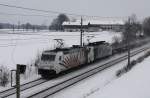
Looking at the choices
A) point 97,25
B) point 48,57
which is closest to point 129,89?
point 48,57

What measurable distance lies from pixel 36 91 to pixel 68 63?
8.59m

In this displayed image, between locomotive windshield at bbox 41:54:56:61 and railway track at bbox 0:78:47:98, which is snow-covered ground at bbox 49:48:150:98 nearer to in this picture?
railway track at bbox 0:78:47:98

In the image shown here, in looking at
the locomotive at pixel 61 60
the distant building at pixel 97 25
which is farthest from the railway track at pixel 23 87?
the distant building at pixel 97 25

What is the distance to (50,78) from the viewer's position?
1133 inches

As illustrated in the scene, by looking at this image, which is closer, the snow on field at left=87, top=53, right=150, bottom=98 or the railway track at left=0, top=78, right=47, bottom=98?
the snow on field at left=87, top=53, right=150, bottom=98

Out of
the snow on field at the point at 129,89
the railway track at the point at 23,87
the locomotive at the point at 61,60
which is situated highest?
the locomotive at the point at 61,60

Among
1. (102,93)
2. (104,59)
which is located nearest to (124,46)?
(104,59)

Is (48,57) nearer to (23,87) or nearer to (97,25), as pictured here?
(23,87)

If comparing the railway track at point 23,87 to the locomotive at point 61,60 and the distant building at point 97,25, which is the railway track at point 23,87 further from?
the distant building at point 97,25

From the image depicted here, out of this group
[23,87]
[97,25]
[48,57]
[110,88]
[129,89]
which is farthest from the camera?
[97,25]

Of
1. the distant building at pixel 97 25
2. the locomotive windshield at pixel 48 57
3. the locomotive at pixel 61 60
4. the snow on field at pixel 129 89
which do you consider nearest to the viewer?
the snow on field at pixel 129 89

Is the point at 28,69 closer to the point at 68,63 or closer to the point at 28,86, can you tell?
the point at 68,63

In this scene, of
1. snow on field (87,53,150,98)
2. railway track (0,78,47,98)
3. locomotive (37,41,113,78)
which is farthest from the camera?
locomotive (37,41,113,78)

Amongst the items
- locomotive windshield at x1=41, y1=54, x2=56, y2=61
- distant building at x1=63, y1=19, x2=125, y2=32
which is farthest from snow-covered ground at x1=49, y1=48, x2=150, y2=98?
distant building at x1=63, y1=19, x2=125, y2=32
